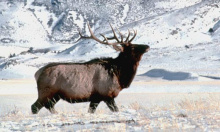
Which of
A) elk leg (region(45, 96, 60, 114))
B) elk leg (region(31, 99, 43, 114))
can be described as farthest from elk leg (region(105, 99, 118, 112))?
elk leg (region(31, 99, 43, 114))

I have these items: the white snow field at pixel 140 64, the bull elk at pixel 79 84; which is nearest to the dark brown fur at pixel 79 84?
the bull elk at pixel 79 84

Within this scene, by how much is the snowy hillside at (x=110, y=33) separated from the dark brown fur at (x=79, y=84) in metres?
22.4

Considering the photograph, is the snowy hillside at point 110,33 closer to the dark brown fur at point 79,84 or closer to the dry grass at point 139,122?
the dark brown fur at point 79,84

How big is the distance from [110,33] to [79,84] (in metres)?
83.6

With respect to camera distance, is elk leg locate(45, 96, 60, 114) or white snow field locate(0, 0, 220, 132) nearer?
white snow field locate(0, 0, 220, 132)

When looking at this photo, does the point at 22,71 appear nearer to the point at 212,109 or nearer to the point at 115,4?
the point at 212,109

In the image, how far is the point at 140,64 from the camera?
54188 millimetres

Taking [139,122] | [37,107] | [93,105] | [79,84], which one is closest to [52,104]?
[37,107]

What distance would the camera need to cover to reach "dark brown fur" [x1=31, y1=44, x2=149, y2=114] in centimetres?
777

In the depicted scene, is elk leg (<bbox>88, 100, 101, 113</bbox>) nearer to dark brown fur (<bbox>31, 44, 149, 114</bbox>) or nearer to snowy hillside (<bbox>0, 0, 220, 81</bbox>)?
dark brown fur (<bbox>31, 44, 149, 114</bbox>)

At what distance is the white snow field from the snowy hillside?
12 centimetres

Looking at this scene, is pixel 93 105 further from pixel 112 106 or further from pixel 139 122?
pixel 139 122

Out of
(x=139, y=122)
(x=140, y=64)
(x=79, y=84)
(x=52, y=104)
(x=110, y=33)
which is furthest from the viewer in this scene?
(x=110, y=33)

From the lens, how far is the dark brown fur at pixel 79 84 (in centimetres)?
777
